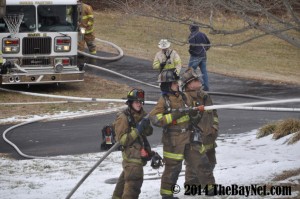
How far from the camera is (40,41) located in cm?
1850

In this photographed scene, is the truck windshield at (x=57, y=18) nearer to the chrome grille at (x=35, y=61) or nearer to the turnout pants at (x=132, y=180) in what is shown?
the chrome grille at (x=35, y=61)

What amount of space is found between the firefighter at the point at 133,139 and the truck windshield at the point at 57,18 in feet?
32.6

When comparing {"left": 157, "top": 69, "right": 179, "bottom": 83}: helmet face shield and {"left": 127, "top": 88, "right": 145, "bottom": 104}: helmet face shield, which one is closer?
{"left": 127, "top": 88, "right": 145, "bottom": 104}: helmet face shield

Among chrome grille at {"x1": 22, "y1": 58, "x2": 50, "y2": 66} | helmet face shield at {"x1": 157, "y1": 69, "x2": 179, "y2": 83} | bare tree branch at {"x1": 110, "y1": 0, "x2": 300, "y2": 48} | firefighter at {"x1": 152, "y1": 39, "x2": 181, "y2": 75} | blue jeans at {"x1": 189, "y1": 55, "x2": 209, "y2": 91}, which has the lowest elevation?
chrome grille at {"x1": 22, "y1": 58, "x2": 50, "y2": 66}

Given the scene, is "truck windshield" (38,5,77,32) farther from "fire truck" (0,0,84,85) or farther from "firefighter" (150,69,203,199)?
"firefighter" (150,69,203,199)

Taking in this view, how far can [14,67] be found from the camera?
18.2 m

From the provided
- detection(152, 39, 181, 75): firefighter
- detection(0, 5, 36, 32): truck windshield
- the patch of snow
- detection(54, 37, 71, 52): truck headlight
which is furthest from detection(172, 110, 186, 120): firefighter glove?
detection(54, 37, 71, 52): truck headlight

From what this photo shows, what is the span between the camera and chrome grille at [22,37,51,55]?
723 inches

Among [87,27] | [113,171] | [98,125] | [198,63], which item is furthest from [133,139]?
[87,27]

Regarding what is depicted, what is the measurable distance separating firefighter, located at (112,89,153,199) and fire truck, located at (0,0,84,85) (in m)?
9.36

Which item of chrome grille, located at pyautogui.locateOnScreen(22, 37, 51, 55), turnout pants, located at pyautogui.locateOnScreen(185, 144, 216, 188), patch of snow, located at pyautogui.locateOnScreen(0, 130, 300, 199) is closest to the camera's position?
turnout pants, located at pyautogui.locateOnScreen(185, 144, 216, 188)

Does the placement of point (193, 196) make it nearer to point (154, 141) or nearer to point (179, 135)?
point (179, 135)

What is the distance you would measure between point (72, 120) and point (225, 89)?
5.06 metres

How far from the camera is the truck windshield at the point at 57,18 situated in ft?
60.6
